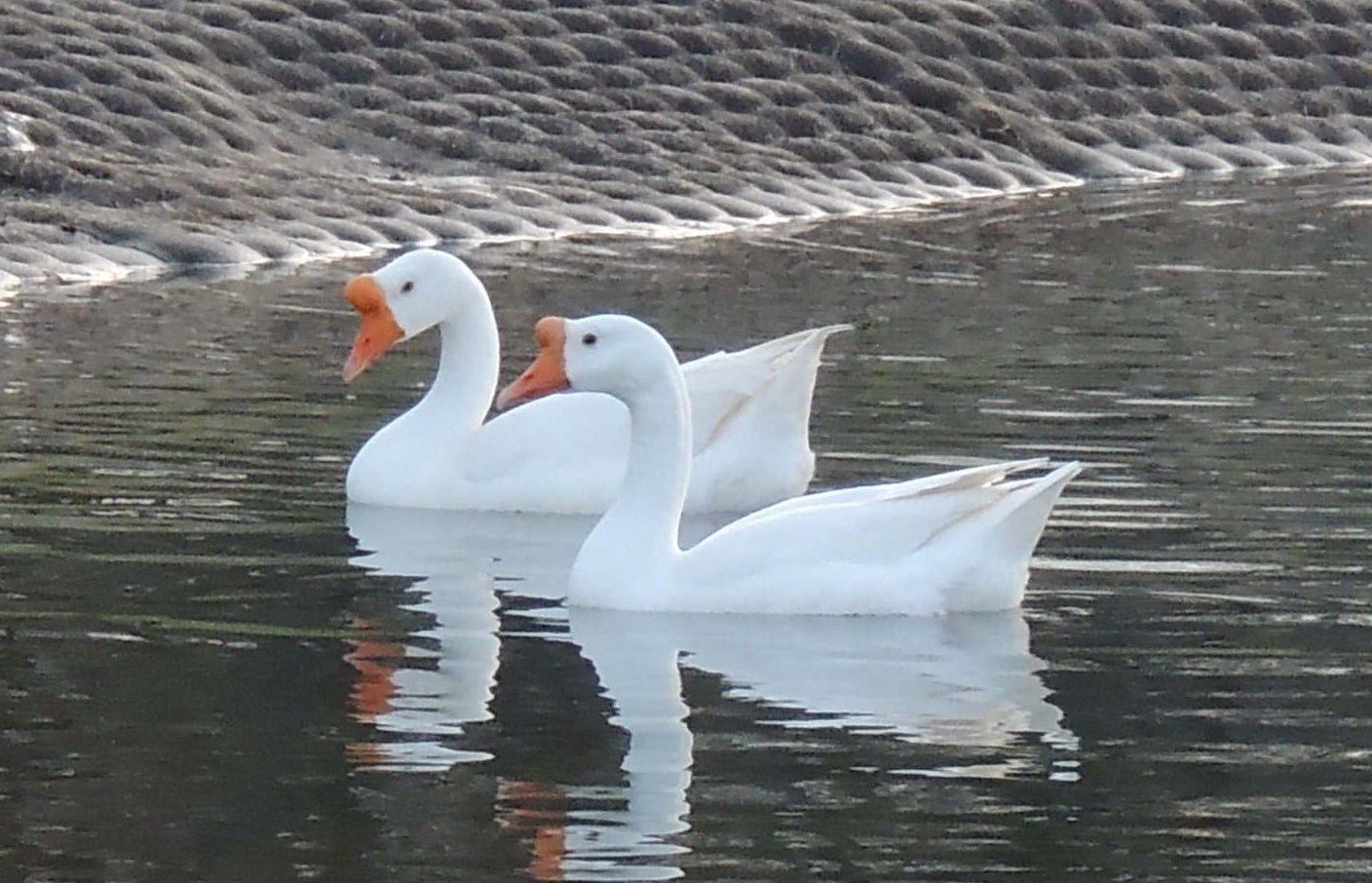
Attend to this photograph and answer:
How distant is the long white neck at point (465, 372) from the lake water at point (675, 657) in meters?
0.48

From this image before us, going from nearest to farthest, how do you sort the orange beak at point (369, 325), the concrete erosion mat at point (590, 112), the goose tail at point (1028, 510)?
the goose tail at point (1028, 510)
the orange beak at point (369, 325)
the concrete erosion mat at point (590, 112)

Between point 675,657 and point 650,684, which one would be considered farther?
point 675,657

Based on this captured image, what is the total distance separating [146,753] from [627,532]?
2.37 meters

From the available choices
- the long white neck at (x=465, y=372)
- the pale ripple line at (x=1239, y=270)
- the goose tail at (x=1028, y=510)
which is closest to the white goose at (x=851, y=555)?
the goose tail at (x=1028, y=510)

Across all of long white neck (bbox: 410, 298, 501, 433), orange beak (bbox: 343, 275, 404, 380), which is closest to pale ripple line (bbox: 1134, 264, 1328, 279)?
long white neck (bbox: 410, 298, 501, 433)

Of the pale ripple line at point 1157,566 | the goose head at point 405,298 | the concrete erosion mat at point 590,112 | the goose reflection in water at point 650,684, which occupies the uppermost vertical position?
the concrete erosion mat at point 590,112

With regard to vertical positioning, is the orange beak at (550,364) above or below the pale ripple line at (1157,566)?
above

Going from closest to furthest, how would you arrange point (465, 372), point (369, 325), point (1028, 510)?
point (1028, 510), point (369, 325), point (465, 372)

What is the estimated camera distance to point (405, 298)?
504 inches

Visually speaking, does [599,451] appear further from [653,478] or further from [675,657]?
[675,657]

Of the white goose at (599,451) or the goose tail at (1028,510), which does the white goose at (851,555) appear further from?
the white goose at (599,451)

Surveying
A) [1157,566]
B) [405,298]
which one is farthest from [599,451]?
[1157,566]

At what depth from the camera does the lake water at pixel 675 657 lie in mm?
7375

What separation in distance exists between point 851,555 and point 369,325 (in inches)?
129
